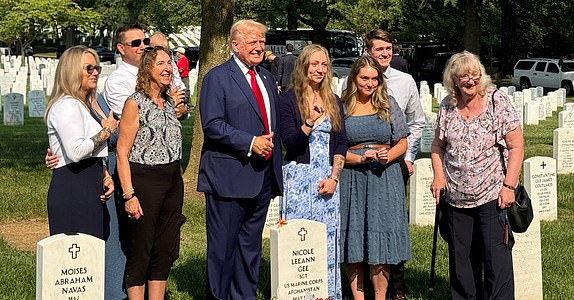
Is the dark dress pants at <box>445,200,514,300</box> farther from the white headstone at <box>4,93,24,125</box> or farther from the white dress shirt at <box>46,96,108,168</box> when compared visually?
the white headstone at <box>4,93,24,125</box>

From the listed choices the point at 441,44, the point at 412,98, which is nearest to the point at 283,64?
the point at 412,98

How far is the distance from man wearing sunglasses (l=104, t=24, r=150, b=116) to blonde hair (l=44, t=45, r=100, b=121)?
27.7 inches

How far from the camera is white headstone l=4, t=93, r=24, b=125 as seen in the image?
2306 cm

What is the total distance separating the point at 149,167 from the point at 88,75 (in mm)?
755

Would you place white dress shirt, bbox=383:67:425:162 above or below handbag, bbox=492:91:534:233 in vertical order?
above

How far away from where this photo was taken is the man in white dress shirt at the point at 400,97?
7.66 meters

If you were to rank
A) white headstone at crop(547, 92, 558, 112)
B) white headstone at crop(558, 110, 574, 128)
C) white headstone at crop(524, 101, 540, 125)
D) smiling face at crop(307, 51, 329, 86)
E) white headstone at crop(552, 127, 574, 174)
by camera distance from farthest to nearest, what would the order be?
white headstone at crop(547, 92, 558, 112)
white headstone at crop(524, 101, 540, 125)
white headstone at crop(558, 110, 574, 128)
white headstone at crop(552, 127, 574, 174)
smiling face at crop(307, 51, 329, 86)

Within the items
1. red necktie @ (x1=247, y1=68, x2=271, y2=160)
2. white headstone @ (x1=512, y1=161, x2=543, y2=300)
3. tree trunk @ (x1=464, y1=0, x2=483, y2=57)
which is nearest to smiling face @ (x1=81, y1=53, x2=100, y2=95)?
red necktie @ (x1=247, y1=68, x2=271, y2=160)

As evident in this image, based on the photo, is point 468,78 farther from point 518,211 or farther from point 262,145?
point 262,145

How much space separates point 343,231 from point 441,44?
4854 centimetres

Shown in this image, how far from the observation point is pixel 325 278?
271 inches

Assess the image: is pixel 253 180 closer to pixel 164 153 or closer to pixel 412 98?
pixel 164 153

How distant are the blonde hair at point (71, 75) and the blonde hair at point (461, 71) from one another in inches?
96.5

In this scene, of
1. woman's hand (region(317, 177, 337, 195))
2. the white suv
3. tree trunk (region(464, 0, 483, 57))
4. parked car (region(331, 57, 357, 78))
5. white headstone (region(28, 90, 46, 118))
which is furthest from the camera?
parked car (region(331, 57, 357, 78))
